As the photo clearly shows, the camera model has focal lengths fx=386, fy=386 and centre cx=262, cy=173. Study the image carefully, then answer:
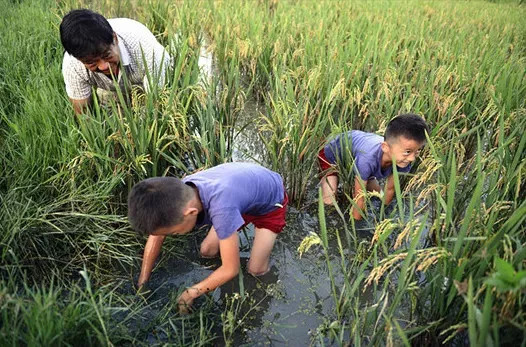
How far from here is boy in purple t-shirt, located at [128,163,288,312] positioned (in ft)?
4.97

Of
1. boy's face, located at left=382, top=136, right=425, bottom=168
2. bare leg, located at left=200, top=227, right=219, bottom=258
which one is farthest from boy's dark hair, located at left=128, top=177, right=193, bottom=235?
boy's face, located at left=382, top=136, right=425, bottom=168

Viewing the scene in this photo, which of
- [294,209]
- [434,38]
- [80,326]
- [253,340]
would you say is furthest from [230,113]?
[434,38]

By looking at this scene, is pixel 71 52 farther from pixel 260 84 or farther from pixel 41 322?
pixel 260 84

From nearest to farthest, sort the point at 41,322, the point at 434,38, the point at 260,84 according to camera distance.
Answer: the point at 41,322
the point at 260,84
the point at 434,38

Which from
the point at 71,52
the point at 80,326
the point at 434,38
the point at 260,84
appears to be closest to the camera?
the point at 80,326

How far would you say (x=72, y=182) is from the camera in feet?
6.48

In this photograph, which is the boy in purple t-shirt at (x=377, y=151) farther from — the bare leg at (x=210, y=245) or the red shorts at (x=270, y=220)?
the bare leg at (x=210, y=245)

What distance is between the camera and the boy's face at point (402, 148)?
89.2 inches

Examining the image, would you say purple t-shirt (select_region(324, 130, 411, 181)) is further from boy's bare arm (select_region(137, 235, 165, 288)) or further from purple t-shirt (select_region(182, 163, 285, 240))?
boy's bare arm (select_region(137, 235, 165, 288))

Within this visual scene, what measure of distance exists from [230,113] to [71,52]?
42.5 inches

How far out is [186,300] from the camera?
1725 mm

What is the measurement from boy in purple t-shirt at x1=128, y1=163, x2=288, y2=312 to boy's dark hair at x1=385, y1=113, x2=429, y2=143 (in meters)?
0.77

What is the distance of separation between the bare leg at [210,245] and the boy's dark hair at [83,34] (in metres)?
1.21

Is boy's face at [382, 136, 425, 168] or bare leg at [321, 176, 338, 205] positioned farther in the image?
bare leg at [321, 176, 338, 205]
